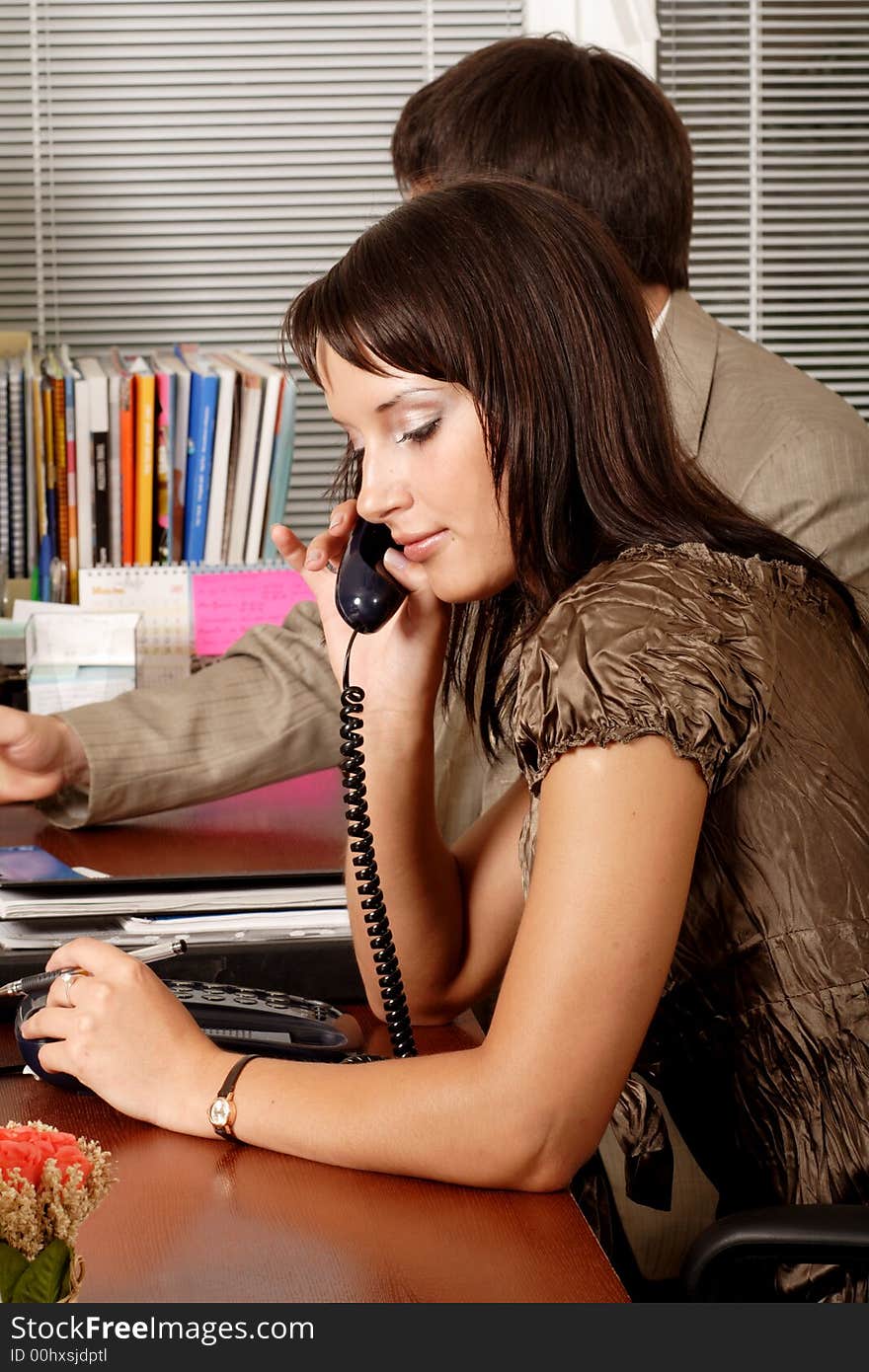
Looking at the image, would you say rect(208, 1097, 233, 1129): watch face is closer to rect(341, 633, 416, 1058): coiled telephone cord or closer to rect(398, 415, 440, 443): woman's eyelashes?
rect(341, 633, 416, 1058): coiled telephone cord

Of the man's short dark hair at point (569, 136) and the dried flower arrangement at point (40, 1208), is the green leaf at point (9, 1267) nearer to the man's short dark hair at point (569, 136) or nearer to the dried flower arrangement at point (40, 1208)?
the dried flower arrangement at point (40, 1208)

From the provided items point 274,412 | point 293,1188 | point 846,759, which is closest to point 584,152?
point 274,412

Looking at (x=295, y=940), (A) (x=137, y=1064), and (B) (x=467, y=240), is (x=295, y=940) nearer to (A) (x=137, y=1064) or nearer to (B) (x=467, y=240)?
(A) (x=137, y=1064)

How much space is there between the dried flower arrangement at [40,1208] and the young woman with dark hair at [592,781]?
29cm

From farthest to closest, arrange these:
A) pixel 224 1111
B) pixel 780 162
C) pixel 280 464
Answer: pixel 780 162 → pixel 280 464 → pixel 224 1111

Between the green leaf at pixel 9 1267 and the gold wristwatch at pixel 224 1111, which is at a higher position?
the green leaf at pixel 9 1267

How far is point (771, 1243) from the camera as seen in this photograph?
0.84 metres

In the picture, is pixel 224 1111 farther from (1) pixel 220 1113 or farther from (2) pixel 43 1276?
(2) pixel 43 1276

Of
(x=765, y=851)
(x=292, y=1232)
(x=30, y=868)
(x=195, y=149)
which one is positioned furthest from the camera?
(x=195, y=149)

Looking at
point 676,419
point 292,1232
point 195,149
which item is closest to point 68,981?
point 292,1232

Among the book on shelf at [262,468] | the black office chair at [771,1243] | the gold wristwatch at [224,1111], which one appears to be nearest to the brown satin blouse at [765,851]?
the black office chair at [771,1243]

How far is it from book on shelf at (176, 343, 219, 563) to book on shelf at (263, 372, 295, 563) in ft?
0.29

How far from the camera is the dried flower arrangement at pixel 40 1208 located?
0.58 meters

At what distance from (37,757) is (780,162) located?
181 centimetres
